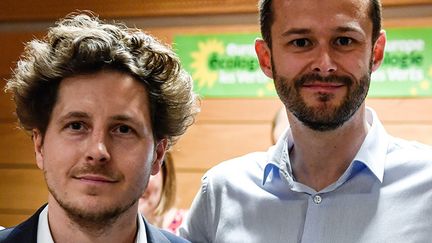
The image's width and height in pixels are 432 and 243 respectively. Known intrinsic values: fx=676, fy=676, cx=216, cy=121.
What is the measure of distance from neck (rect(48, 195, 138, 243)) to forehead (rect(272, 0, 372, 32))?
0.70 meters

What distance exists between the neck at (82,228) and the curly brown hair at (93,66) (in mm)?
236

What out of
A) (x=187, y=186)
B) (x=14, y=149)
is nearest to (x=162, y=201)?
(x=187, y=186)

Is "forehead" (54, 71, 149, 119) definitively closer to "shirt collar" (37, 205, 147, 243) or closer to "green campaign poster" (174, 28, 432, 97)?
"shirt collar" (37, 205, 147, 243)

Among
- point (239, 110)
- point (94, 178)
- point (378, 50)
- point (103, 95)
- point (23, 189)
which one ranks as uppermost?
point (378, 50)

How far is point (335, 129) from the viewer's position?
189cm

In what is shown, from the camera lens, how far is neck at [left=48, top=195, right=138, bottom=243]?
5.82 ft

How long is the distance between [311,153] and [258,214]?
0.80 ft

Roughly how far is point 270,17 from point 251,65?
1.90 metres

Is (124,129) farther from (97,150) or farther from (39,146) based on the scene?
(39,146)

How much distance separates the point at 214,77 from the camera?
156 inches

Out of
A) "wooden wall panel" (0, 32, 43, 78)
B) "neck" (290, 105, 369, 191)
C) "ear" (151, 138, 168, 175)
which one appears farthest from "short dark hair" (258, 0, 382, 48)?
"wooden wall panel" (0, 32, 43, 78)

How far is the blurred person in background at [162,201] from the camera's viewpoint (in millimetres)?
3307

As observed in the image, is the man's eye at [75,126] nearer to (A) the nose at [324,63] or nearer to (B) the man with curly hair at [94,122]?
(B) the man with curly hair at [94,122]

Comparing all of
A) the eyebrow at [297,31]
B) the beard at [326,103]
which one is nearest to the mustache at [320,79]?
the beard at [326,103]
